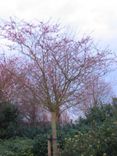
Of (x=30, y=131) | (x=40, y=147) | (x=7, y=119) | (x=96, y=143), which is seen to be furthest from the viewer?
(x=7, y=119)

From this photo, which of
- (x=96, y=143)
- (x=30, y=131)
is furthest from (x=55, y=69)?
(x=30, y=131)

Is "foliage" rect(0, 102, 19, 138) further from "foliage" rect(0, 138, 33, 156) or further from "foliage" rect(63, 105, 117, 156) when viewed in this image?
"foliage" rect(63, 105, 117, 156)

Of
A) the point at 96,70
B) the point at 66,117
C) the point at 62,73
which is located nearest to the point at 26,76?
the point at 62,73

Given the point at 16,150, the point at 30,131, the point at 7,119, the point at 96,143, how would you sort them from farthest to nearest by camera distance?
the point at 7,119 → the point at 30,131 → the point at 16,150 → the point at 96,143

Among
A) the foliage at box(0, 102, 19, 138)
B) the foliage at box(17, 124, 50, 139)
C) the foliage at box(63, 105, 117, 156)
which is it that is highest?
the foliage at box(0, 102, 19, 138)

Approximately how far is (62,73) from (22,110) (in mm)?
14716

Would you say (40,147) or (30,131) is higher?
(30,131)

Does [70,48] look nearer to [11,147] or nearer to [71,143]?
[71,143]

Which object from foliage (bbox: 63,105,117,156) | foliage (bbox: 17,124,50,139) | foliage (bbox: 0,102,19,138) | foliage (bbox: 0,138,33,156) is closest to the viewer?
foliage (bbox: 63,105,117,156)

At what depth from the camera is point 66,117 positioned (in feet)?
88.6

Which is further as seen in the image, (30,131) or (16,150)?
(30,131)

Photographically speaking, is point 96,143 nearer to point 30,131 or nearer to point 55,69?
point 55,69

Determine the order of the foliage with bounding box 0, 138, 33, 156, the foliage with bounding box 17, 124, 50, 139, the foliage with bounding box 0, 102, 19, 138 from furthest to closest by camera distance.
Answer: the foliage with bounding box 0, 102, 19, 138
the foliage with bounding box 17, 124, 50, 139
the foliage with bounding box 0, 138, 33, 156

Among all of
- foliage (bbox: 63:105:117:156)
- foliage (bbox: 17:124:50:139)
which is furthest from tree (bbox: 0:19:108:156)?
foliage (bbox: 17:124:50:139)
